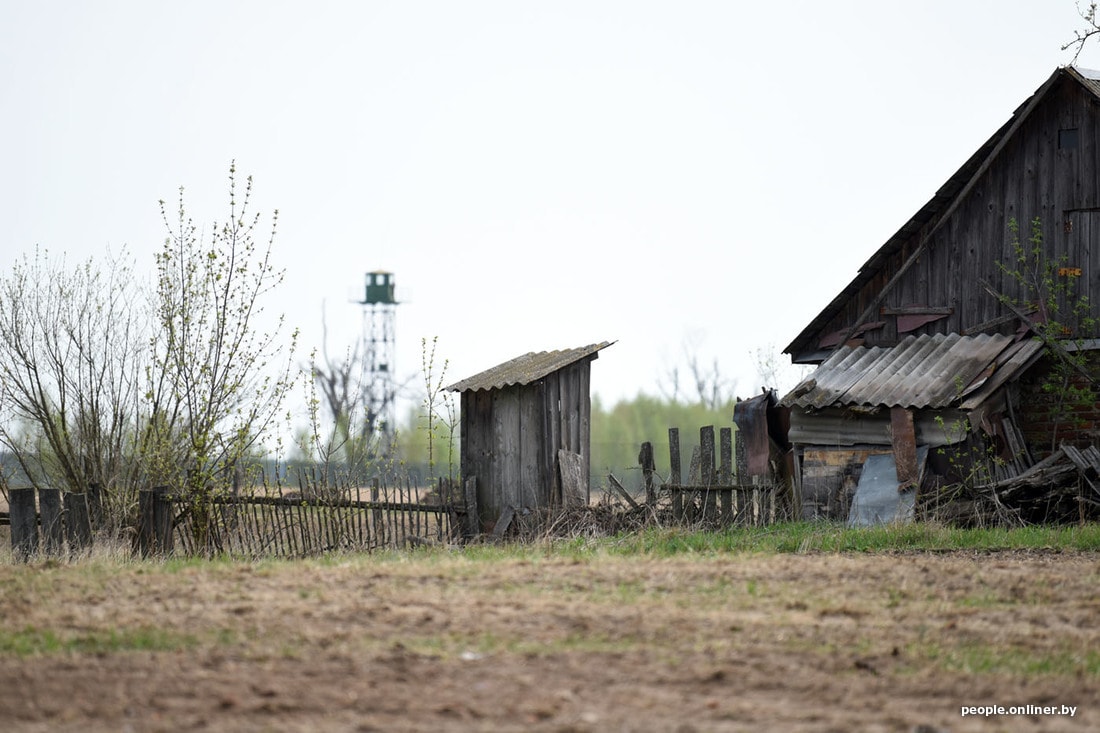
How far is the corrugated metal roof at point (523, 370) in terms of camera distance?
15.7 metres

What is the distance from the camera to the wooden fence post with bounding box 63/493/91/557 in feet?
41.4

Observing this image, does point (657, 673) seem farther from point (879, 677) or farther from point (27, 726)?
point (27, 726)

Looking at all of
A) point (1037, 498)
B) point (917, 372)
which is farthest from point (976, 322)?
point (1037, 498)

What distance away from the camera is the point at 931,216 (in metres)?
17.6

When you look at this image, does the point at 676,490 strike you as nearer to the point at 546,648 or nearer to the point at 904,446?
the point at 904,446

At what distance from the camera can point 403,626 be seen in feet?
22.3

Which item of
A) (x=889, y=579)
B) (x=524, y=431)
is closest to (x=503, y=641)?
(x=889, y=579)

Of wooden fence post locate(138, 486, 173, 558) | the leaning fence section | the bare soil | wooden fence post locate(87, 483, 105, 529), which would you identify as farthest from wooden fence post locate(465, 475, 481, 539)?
the bare soil

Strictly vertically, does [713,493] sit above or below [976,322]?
below

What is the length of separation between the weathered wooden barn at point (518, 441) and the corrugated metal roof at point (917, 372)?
3.05 metres

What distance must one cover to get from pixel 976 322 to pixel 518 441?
6.68 meters

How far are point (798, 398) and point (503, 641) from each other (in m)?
10.4

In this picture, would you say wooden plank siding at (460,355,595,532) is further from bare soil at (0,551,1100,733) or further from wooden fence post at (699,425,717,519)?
bare soil at (0,551,1100,733)

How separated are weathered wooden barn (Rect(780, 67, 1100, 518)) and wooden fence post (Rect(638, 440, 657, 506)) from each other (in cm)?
196
